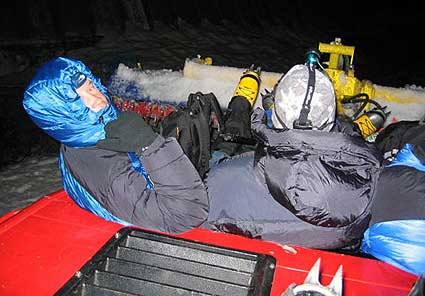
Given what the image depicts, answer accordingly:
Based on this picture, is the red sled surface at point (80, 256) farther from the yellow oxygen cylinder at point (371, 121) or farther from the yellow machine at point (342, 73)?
the yellow machine at point (342, 73)

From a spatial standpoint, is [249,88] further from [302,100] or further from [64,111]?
[64,111]

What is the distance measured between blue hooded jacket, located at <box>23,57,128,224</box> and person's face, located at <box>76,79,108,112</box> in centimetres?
2

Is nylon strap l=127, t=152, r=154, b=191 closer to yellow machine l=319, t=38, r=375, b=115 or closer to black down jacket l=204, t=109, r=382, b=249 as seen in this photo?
black down jacket l=204, t=109, r=382, b=249

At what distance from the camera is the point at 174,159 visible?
1.76 m

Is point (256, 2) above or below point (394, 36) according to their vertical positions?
above

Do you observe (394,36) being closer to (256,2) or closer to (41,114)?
(256,2)

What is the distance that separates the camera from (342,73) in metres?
3.79

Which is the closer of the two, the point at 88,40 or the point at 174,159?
the point at 174,159

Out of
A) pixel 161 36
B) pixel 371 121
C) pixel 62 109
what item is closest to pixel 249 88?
pixel 371 121

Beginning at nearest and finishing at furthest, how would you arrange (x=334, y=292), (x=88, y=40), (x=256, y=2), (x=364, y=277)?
1. (x=334, y=292)
2. (x=364, y=277)
3. (x=88, y=40)
4. (x=256, y=2)

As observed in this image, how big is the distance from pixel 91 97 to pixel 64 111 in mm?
151

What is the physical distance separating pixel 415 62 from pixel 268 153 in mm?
10279

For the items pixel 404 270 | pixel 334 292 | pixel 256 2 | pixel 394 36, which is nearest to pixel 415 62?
pixel 394 36

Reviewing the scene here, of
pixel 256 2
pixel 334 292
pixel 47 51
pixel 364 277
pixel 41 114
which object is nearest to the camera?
pixel 334 292
